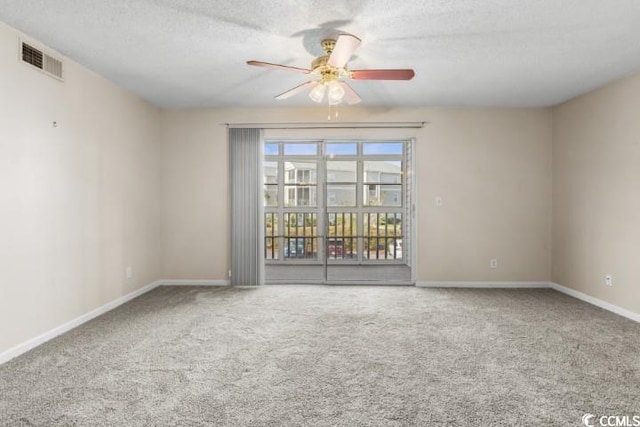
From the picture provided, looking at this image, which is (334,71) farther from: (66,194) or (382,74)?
(66,194)

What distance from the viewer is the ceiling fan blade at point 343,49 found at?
7.34ft

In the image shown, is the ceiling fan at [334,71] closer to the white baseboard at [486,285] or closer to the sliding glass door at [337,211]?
the sliding glass door at [337,211]

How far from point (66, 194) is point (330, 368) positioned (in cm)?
282

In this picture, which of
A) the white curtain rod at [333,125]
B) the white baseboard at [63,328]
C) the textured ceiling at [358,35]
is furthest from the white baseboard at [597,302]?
the white baseboard at [63,328]

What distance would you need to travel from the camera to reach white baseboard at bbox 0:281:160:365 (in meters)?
2.63

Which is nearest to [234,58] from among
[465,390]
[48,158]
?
[48,158]

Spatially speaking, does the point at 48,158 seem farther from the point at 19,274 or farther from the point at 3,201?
the point at 19,274

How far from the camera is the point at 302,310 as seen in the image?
3.84 meters

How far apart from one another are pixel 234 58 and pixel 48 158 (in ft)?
6.01

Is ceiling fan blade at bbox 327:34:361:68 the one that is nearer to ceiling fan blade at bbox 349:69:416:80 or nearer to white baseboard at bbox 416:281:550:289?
ceiling fan blade at bbox 349:69:416:80

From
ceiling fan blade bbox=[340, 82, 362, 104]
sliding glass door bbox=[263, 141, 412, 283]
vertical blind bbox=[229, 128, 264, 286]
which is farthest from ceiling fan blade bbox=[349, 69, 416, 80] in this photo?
sliding glass door bbox=[263, 141, 412, 283]

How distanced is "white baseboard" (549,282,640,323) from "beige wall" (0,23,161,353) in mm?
5484

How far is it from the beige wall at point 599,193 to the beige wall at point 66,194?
216 inches

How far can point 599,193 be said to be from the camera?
402cm
